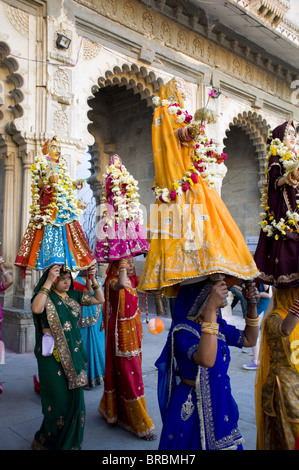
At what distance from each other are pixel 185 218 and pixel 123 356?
6.50ft

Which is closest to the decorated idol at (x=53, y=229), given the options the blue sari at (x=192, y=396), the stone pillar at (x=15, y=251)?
the blue sari at (x=192, y=396)

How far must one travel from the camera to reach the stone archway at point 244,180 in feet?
39.4

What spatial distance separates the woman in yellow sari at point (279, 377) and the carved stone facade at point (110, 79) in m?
4.15

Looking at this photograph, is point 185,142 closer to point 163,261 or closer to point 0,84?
point 163,261

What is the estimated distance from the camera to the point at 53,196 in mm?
3225

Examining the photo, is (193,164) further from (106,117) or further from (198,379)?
(106,117)

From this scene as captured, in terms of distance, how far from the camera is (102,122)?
11.1m

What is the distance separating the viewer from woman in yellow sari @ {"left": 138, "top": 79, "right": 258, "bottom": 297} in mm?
1936

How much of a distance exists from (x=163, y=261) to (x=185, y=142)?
0.67m

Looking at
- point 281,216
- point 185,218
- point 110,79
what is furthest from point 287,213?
point 110,79

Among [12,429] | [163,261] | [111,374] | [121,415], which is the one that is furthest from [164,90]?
[12,429]

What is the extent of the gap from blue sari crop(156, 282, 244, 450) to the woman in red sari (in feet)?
4.62

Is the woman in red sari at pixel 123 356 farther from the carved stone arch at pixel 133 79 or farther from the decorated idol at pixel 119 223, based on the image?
the carved stone arch at pixel 133 79
